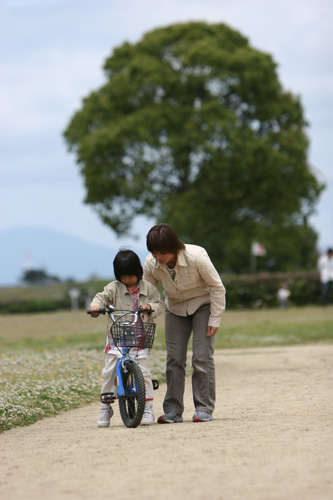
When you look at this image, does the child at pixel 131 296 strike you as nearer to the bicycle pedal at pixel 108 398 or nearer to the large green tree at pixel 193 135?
the bicycle pedal at pixel 108 398

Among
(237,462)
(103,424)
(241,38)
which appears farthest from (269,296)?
(237,462)

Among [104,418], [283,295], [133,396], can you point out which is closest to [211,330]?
[133,396]

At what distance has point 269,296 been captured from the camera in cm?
3456

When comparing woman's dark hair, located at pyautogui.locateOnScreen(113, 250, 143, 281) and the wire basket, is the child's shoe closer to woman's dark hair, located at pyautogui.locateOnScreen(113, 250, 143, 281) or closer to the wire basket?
the wire basket

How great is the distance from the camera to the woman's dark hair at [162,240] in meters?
7.64

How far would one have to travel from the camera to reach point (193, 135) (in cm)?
3866

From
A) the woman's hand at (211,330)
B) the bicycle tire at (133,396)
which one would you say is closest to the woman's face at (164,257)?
the woman's hand at (211,330)

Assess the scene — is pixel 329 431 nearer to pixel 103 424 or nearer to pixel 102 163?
pixel 103 424

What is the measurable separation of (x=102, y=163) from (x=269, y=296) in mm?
10573

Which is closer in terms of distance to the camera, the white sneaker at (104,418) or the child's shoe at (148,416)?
the child's shoe at (148,416)

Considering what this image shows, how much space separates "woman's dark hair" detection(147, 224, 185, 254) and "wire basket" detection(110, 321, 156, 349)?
62 cm

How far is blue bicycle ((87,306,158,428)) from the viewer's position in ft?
25.0

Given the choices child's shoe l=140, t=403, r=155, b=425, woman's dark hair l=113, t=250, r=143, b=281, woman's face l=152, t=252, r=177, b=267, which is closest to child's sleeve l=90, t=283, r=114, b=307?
woman's dark hair l=113, t=250, r=143, b=281

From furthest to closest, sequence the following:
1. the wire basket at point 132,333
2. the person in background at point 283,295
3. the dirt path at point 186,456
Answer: the person in background at point 283,295
the wire basket at point 132,333
the dirt path at point 186,456
